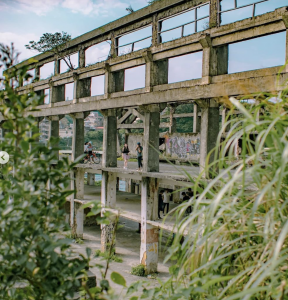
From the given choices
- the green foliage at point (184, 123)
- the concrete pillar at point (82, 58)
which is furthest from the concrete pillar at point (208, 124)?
the green foliage at point (184, 123)

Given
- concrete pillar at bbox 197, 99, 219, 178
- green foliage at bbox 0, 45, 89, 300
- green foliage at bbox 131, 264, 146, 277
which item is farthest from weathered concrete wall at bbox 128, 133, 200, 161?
green foliage at bbox 0, 45, 89, 300

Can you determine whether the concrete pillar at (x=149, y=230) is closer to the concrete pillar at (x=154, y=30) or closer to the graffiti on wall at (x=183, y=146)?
the concrete pillar at (x=154, y=30)

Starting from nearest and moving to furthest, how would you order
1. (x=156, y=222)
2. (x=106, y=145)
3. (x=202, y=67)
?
(x=202, y=67), (x=156, y=222), (x=106, y=145)

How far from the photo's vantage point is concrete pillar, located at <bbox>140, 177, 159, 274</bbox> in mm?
14094

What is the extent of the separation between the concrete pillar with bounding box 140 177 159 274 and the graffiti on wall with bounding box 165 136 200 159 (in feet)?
21.6

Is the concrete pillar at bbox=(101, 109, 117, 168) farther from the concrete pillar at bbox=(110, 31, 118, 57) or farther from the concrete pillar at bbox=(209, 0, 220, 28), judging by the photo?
the concrete pillar at bbox=(209, 0, 220, 28)

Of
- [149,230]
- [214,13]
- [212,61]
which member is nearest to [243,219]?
[212,61]

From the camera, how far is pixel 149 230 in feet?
46.8

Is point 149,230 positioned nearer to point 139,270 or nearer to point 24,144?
point 139,270

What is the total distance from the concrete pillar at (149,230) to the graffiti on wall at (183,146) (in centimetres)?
657

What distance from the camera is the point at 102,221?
238cm

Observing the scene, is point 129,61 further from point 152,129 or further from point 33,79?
point 33,79

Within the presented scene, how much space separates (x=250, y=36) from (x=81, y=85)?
396 inches

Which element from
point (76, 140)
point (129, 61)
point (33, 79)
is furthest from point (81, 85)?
point (33, 79)
